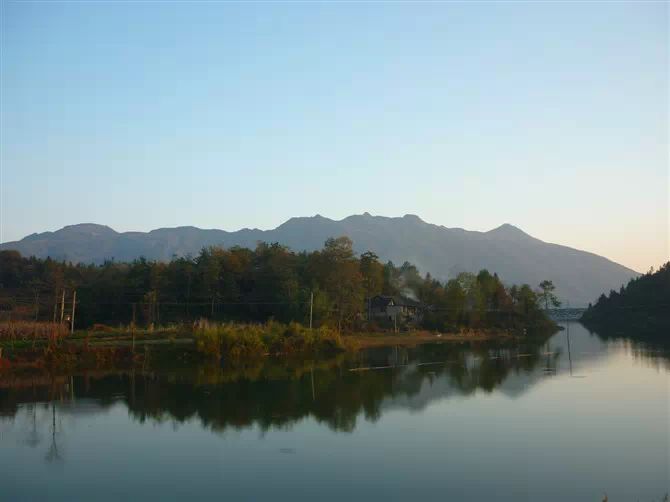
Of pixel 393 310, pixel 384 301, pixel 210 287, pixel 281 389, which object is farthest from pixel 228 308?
pixel 281 389

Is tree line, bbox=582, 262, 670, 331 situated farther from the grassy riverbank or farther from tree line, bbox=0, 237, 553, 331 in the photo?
the grassy riverbank

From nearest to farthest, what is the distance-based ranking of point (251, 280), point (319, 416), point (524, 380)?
point (319, 416)
point (524, 380)
point (251, 280)

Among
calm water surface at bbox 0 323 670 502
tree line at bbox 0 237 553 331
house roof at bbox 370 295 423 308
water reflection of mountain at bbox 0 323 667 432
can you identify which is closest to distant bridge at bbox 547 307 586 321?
house roof at bbox 370 295 423 308

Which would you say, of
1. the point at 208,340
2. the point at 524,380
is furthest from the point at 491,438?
the point at 208,340

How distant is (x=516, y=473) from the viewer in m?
14.5

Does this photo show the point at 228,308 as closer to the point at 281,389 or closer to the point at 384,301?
the point at 384,301

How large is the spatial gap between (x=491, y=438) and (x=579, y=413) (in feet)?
18.3

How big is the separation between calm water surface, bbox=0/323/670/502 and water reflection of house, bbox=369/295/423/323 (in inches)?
1589

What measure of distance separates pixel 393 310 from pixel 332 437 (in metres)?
57.3

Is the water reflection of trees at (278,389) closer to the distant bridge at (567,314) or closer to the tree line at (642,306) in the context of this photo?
the tree line at (642,306)

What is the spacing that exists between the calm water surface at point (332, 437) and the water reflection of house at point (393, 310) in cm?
4037

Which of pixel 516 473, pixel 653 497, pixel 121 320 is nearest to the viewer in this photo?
pixel 653 497

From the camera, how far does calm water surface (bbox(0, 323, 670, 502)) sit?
13.7 m

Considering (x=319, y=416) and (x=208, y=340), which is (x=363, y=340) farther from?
(x=319, y=416)
